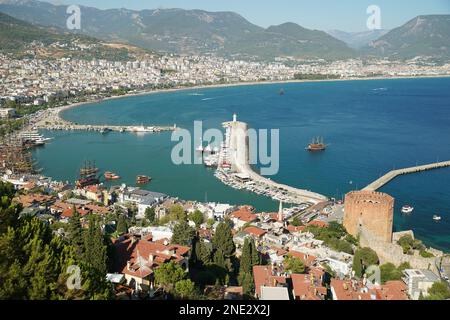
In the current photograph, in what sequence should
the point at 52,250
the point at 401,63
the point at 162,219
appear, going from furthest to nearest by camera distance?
the point at 401,63, the point at 162,219, the point at 52,250

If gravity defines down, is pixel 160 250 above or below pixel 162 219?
above

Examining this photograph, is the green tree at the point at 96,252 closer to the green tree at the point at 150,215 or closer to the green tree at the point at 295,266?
the green tree at the point at 295,266

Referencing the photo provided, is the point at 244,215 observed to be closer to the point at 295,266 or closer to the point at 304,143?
the point at 295,266

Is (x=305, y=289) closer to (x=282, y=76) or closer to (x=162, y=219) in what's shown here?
(x=162, y=219)

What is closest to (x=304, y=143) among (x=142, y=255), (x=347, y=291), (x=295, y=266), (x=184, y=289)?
(x=295, y=266)

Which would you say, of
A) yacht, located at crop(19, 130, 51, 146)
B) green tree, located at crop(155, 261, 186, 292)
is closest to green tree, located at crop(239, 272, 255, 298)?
green tree, located at crop(155, 261, 186, 292)
